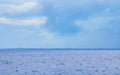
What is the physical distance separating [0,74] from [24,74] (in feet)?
15.1

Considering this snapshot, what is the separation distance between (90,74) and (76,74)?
2599mm

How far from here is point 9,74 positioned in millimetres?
57562

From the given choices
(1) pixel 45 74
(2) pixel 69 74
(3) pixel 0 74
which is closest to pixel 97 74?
(2) pixel 69 74

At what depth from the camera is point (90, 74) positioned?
182 ft

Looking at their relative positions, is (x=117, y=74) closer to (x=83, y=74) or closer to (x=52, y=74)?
(x=83, y=74)

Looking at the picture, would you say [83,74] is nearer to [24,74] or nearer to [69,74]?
[69,74]

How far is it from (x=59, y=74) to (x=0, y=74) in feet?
37.3

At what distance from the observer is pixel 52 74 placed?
56031 millimetres

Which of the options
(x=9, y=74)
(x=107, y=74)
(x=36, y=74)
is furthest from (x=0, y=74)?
(x=107, y=74)

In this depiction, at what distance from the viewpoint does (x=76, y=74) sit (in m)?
55.5

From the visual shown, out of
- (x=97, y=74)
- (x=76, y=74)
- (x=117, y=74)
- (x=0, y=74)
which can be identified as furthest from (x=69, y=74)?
(x=0, y=74)

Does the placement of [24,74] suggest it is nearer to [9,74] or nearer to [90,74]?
[9,74]

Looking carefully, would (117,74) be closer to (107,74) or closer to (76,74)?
(107,74)

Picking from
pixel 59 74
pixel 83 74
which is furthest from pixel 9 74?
pixel 83 74
